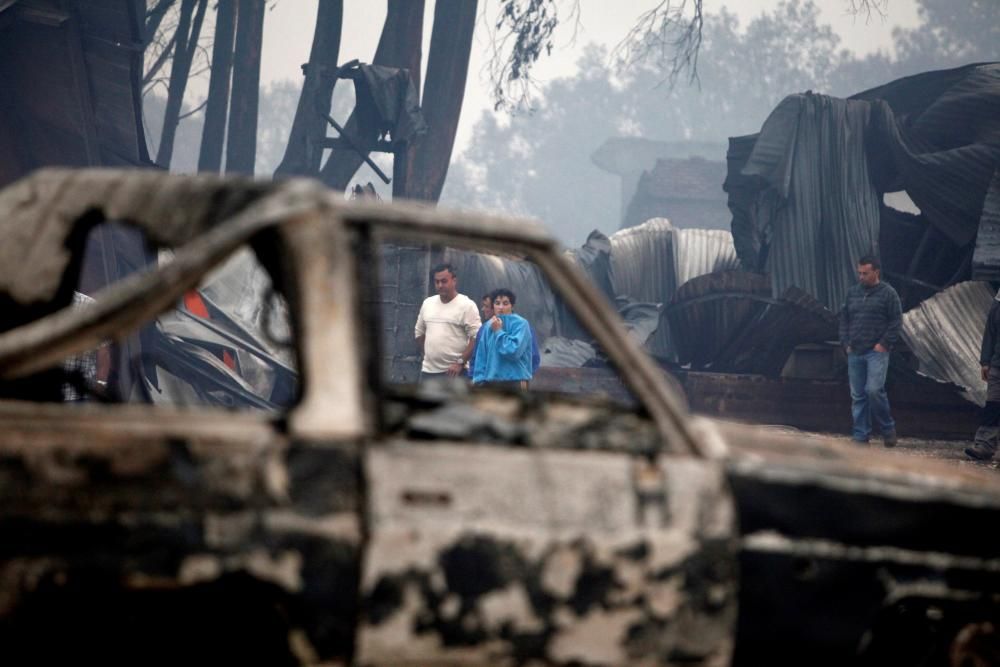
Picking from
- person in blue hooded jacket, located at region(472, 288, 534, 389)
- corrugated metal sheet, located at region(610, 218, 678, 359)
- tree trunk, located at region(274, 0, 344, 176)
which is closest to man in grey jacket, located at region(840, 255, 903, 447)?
person in blue hooded jacket, located at region(472, 288, 534, 389)

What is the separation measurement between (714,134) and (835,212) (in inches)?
3316

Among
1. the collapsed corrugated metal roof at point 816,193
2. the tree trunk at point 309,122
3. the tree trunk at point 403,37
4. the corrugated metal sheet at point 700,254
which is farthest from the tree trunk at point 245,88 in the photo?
the collapsed corrugated metal roof at point 816,193

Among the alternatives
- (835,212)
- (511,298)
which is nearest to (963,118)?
(835,212)

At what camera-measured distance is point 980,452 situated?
1109 cm

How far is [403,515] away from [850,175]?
50.1ft

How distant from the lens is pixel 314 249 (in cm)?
210

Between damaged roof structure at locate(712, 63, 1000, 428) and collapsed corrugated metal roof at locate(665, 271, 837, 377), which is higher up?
damaged roof structure at locate(712, 63, 1000, 428)

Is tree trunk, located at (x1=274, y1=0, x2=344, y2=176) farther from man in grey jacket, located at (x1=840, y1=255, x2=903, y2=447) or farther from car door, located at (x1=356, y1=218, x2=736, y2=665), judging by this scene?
car door, located at (x1=356, y1=218, x2=736, y2=665)

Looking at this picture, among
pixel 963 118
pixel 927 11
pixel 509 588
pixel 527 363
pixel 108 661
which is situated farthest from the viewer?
pixel 927 11

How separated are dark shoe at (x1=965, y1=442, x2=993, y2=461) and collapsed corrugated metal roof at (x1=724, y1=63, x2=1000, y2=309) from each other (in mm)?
4785

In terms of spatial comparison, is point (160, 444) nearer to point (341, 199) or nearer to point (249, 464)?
point (249, 464)

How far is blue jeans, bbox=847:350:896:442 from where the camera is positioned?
1141 centimetres

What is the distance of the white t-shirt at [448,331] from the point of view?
8344 millimetres

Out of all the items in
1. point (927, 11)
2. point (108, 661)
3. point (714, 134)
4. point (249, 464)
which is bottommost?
point (108, 661)
